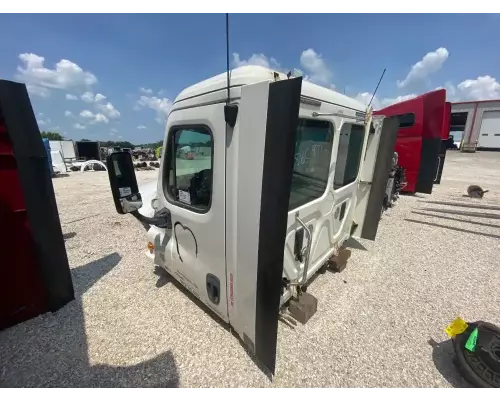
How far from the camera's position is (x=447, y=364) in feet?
6.48

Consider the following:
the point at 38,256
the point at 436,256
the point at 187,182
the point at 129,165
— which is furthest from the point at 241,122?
the point at 436,256

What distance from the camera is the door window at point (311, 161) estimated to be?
1.94 meters

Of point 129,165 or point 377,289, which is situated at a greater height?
point 129,165

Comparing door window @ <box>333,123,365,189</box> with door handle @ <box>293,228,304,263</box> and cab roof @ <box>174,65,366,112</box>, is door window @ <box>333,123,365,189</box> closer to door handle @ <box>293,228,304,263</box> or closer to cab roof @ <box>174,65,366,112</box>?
cab roof @ <box>174,65,366,112</box>

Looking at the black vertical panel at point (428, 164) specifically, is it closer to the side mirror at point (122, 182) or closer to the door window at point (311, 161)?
the door window at point (311, 161)

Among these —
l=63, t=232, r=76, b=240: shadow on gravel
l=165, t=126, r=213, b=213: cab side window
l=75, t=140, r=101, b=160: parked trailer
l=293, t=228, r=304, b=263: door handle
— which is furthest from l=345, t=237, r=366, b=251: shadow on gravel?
l=75, t=140, r=101, b=160: parked trailer

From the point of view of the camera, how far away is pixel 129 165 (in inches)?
77.4

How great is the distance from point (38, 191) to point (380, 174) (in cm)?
410

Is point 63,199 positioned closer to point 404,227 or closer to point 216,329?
point 216,329

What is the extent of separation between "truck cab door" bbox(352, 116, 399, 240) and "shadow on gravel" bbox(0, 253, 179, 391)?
3083 millimetres

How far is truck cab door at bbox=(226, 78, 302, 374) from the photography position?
130 centimetres

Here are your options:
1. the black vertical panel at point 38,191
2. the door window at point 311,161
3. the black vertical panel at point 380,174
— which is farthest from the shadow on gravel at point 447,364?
the black vertical panel at point 38,191

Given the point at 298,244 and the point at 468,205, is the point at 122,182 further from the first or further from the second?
the point at 468,205
